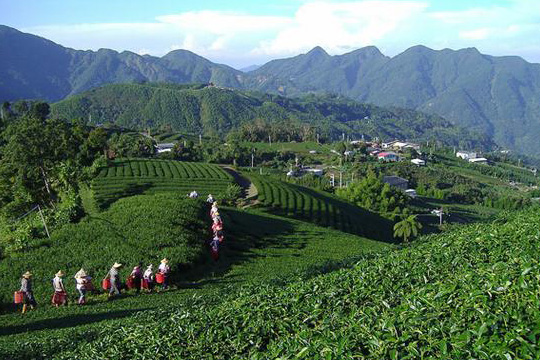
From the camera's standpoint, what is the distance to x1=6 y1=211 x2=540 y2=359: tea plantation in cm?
517

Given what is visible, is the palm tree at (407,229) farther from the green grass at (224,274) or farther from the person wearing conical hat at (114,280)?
the person wearing conical hat at (114,280)

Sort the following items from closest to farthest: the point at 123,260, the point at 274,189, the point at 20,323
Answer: the point at 20,323
the point at 123,260
the point at 274,189

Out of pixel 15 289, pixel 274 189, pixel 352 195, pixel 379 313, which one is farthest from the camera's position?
pixel 352 195

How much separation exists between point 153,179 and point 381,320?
40.2 m

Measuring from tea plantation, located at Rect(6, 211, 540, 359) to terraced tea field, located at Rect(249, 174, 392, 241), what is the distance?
1234 inches

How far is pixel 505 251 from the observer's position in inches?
366

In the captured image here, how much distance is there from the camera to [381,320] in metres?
5.99

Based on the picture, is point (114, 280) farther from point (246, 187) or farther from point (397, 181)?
point (397, 181)

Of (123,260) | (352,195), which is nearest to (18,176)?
(123,260)

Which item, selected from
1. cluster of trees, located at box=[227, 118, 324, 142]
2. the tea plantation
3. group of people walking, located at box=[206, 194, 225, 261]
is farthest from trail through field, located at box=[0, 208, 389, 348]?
cluster of trees, located at box=[227, 118, 324, 142]

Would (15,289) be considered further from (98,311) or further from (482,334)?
(482,334)

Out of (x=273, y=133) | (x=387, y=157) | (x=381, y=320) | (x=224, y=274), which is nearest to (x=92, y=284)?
(x=224, y=274)

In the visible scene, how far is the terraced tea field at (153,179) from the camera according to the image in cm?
3866

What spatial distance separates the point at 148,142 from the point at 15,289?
70.0m
